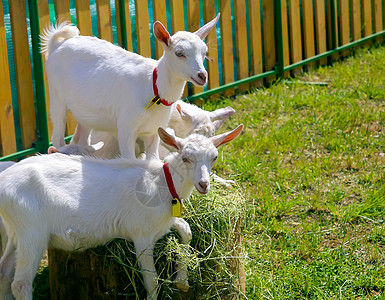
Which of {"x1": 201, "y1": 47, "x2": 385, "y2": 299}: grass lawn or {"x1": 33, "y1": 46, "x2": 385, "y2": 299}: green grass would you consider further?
{"x1": 201, "y1": 47, "x2": 385, "y2": 299}: grass lawn

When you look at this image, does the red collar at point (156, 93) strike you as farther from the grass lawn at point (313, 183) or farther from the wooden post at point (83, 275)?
the wooden post at point (83, 275)

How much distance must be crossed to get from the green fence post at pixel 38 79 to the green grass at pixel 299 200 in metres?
1.69

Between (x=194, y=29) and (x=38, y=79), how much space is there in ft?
7.07

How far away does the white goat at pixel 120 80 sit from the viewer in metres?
4.45

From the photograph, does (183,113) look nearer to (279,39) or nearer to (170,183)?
(170,183)

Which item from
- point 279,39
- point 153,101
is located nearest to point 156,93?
point 153,101

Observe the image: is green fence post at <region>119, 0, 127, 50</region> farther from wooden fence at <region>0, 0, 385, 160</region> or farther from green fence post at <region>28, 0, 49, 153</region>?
green fence post at <region>28, 0, 49, 153</region>

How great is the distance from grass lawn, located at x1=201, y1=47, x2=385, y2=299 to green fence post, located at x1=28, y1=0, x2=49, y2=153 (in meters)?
1.68

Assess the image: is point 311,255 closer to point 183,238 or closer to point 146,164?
point 183,238

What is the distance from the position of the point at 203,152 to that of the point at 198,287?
904 mm

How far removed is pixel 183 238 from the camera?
4238mm

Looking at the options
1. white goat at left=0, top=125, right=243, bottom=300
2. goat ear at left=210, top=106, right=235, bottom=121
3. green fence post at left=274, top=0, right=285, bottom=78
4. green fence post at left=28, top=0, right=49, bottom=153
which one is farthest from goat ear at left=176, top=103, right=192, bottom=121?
green fence post at left=274, top=0, right=285, bottom=78

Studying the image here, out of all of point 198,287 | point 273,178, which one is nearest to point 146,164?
point 198,287

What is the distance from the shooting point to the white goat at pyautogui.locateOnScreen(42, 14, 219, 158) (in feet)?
14.6
